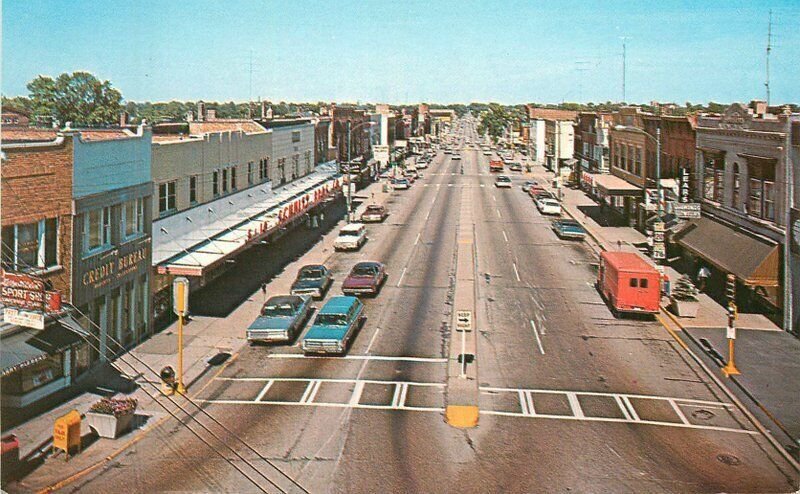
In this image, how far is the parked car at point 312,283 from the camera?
38000 mm

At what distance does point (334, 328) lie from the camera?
2944 cm

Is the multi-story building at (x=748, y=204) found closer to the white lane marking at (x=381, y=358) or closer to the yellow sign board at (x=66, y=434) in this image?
the white lane marking at (x=381, y=358)

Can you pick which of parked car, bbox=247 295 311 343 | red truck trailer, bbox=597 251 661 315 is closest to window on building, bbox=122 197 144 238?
parked car, bbox=247 295 311 343

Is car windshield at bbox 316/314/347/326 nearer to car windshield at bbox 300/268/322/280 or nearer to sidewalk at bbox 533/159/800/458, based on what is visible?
car windshield at bbox 300/268/322/280

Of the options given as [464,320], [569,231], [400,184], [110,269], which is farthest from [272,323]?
[400,184]

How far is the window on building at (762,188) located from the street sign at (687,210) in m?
5.41

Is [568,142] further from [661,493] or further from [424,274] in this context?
[661,493]

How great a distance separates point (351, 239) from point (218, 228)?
13819 millimetres

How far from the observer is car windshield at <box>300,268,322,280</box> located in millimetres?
39003

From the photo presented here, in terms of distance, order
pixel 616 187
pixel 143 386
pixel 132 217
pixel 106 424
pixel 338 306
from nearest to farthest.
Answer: pixel 106 424
pixel 143 386
pixel 132 217
pixel 338 306
pixel 616 187

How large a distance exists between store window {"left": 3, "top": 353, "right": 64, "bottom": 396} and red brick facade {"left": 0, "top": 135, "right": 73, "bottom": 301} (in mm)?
2190

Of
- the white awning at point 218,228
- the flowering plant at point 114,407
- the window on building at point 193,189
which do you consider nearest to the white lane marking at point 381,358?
the white awning at point 218,228

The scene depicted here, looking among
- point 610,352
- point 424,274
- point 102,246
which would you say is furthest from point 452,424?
point 424,274

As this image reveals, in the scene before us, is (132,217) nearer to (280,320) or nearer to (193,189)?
(280,320)
